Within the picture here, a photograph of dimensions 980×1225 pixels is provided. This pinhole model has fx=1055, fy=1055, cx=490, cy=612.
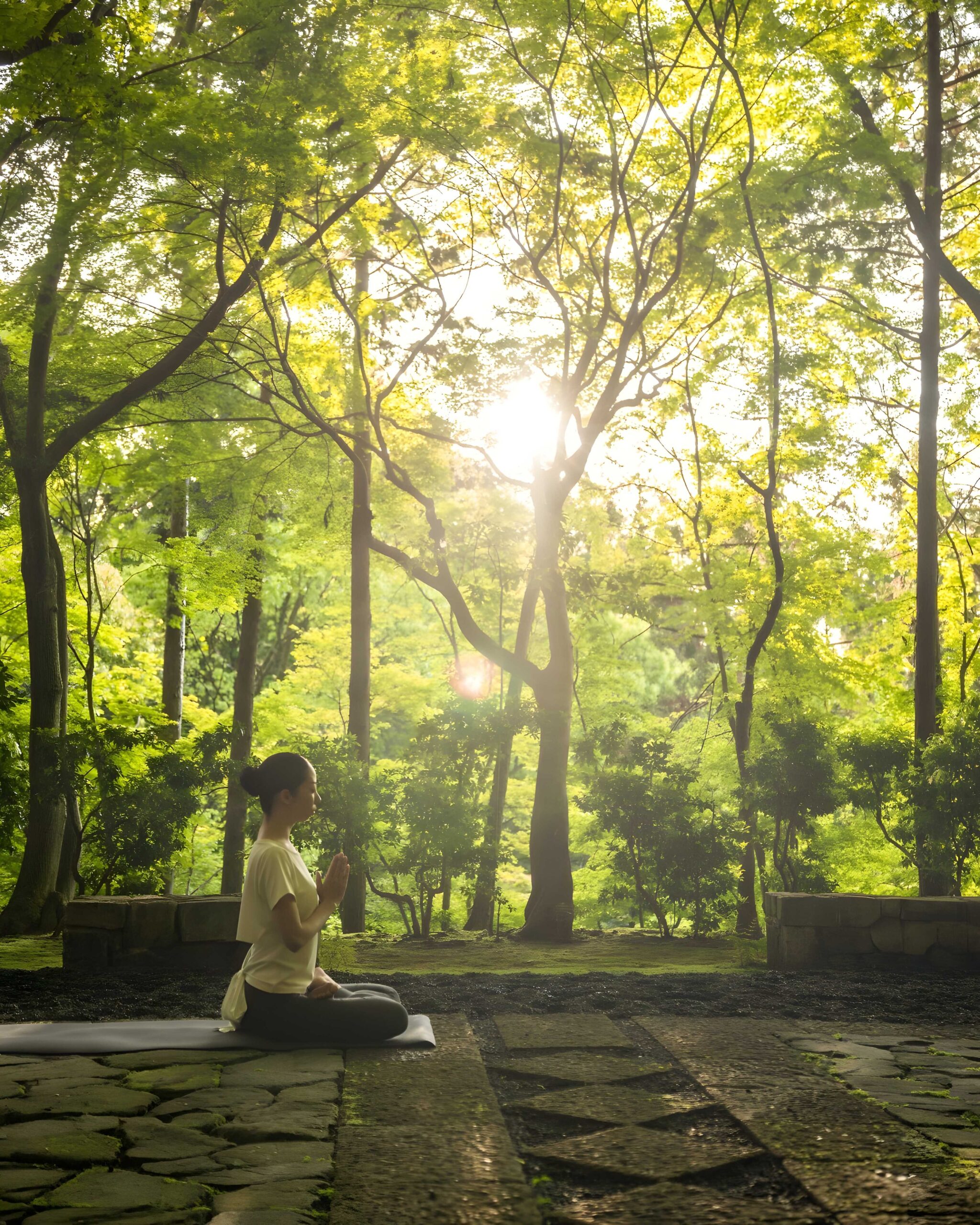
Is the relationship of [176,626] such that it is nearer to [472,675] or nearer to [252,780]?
[472,675]

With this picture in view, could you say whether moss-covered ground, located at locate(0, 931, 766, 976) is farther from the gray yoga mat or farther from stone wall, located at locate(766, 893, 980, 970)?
the gray yoga mat

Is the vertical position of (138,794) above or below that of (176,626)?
below

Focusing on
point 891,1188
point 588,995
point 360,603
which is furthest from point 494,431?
point 891,1188

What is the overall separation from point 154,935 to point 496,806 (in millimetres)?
7340

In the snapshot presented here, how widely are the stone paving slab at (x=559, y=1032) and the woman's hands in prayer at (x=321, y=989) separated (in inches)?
32.6

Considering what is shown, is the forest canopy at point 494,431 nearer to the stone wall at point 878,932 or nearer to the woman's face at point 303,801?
the stone wall at point 878,932

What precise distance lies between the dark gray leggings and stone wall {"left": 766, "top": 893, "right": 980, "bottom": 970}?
392 centimetres

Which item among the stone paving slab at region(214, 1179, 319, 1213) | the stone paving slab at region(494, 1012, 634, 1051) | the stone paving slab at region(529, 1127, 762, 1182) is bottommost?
the stone paving slab at region(494, 1012, 634, 1051)

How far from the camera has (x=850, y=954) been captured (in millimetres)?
7504

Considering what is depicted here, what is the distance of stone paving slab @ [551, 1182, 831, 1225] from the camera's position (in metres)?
2.58

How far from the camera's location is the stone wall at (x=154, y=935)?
23.0 ft

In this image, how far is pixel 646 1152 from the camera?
10.3 feet

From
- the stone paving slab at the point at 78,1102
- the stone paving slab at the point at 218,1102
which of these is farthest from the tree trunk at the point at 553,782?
the stone paving slab at the point at 78,1102

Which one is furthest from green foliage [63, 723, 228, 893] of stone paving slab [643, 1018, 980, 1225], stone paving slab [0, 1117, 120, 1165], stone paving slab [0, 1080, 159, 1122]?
stone paving slab [0, 1117, 120, 1165]
